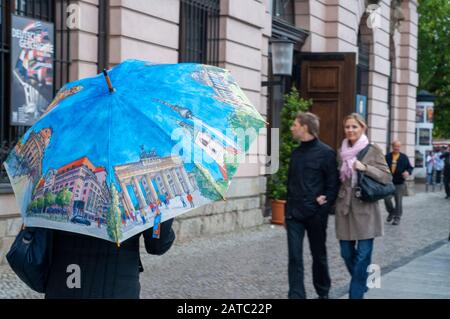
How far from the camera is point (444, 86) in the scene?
122 ft

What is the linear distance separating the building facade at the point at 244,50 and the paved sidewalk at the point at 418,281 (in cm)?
373

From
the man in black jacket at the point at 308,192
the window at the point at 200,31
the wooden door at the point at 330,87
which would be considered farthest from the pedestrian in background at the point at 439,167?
the man in black jacket at the point at 308,192

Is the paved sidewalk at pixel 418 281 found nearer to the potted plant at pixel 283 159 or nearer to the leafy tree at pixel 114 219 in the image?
the potted plant at pixel 283 159

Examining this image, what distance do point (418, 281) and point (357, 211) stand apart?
2.13 metres

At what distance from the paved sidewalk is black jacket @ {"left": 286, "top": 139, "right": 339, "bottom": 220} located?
3.69ft

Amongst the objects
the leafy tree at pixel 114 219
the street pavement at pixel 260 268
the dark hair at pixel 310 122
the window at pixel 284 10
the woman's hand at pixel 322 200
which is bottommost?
the street pavement at pixel 260 268

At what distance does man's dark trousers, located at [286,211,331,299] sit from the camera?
705 cm

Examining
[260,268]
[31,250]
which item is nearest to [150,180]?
[31,250]

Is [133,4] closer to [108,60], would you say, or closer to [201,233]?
[108,60]

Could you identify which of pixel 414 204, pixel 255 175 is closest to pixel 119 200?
pixel 255 175

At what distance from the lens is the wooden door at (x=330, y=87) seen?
17047 mm

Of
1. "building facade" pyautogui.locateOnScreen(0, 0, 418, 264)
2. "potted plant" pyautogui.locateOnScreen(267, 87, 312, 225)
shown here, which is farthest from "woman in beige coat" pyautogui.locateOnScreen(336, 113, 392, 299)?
"potted plant" pyautogui.locateOnScreen(267, 87, 312, 225)

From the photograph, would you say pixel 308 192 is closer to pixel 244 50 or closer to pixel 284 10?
pixel 244 50

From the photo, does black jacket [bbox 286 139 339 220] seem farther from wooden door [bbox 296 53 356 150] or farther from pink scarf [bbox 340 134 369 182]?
wooden door [bbox 296 53 356 150]
